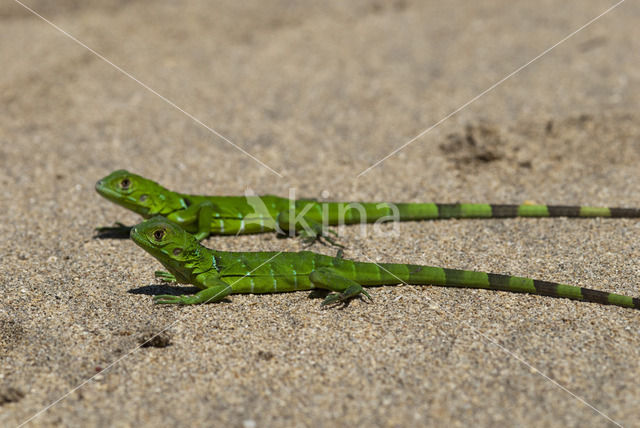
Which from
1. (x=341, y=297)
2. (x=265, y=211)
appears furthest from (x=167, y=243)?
(x=265, y=211)

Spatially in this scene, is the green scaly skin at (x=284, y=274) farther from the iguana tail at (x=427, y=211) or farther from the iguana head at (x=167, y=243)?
the iguana tail at (x=427, y=211)

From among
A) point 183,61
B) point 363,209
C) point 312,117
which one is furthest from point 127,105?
point 363,209

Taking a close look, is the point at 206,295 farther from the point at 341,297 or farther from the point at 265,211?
the point at 265,211

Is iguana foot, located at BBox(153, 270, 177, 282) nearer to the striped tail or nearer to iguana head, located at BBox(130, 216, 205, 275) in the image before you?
iguana head, located at BBox(130, 216, 205, 275)

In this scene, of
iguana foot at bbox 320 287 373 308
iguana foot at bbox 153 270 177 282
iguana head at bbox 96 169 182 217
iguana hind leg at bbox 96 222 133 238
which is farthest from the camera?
iguana hind leg at bbox 96 222 133 238

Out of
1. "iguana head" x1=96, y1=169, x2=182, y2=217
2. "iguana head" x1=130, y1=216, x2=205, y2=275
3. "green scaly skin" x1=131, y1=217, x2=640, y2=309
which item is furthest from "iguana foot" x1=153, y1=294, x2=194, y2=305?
"iguana head" x1=96, y1=169, x2=182, y2=217

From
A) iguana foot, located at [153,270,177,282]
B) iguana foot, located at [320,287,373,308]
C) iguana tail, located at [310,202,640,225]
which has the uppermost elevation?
iguana tail, located at [310,202,640,225]
